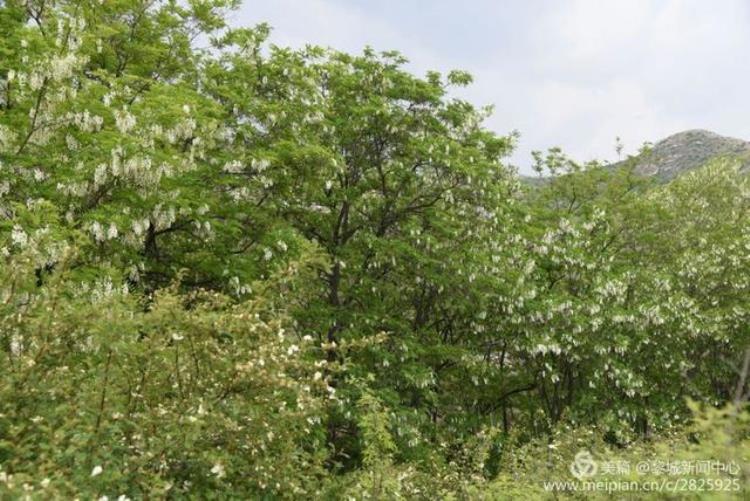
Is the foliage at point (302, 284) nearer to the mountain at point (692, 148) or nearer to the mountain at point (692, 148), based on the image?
the mountain at point (692, 148)

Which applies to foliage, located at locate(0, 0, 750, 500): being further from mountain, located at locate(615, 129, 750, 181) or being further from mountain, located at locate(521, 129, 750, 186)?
mountain, located at locate(615, 129, 750, 181)

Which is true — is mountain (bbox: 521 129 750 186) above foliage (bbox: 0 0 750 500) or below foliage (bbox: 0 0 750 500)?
above

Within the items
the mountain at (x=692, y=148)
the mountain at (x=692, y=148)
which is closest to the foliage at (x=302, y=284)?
the mountain at (x=692, y=148)

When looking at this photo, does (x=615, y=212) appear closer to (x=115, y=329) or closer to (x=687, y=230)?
(x=687, y=230)

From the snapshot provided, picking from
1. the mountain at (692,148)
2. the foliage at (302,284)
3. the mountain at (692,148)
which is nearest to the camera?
the foliage at (302,284)

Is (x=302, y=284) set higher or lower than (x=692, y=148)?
lower

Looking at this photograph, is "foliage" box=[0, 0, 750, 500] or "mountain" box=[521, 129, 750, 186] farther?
"mountain" box=[521, 129, 750, 186]

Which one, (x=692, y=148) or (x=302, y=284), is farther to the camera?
(x=692, y=148)

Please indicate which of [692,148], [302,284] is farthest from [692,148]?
[302,284]

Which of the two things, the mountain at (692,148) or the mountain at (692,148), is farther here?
the mountain at (692,148)

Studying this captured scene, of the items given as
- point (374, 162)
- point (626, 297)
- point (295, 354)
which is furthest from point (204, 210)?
point (626, 297)

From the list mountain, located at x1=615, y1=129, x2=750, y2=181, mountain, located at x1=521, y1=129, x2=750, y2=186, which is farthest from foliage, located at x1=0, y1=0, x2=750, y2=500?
mountain, located at x1=615, y1=129, x2=750, y2=181

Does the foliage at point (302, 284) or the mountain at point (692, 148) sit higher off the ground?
the mountain at point (692, 148)

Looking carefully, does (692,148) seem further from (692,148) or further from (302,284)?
(302,284)
